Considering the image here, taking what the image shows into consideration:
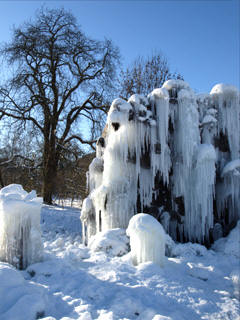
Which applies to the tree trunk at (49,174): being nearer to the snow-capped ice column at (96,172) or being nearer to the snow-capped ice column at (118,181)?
the snow-capped ice column at (96,172)

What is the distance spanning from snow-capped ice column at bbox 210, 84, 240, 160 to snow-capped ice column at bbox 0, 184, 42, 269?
6.64 metres

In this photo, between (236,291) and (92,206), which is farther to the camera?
(92,206)

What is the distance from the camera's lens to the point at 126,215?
7.49 m

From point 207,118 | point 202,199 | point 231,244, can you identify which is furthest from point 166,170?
point 231,244

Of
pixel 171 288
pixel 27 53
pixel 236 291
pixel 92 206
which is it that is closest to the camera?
pixel 171 288

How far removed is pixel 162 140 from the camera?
303 inches

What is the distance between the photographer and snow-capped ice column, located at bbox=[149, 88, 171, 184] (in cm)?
766

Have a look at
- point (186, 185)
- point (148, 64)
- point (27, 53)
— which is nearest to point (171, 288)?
point (186, 185)

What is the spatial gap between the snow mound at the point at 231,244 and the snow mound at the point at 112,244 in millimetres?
2669

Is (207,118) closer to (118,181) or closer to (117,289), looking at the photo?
(118,181)

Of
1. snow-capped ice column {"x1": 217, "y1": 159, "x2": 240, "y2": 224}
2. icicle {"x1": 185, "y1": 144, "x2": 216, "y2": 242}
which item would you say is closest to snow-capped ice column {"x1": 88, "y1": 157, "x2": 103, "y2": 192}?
icicle {"x1": 185, "y1": 144, "x2": 216, "y2": 242}

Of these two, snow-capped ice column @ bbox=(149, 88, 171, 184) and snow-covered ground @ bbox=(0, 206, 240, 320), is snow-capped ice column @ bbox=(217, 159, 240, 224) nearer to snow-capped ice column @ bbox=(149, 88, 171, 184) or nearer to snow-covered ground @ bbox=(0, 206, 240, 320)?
snow-capped ice column @ bbox=(149, 88, 171, 184)

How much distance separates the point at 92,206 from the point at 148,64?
1267 centimetres

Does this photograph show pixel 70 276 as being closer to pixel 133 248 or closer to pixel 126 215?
pixel 133 248
